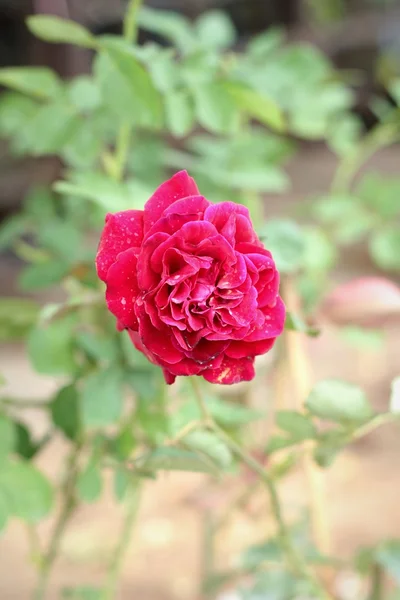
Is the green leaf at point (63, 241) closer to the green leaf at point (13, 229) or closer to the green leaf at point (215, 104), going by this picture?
the green leaf at point (13, 229)

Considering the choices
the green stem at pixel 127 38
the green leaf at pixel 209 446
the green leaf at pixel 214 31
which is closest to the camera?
the green leaf at pixel 209 446

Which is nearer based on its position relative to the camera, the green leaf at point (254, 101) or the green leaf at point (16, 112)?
the green leaf at point (254, 101)

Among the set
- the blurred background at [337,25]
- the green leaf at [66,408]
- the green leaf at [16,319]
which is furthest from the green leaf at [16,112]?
the blurred background at [337,25]

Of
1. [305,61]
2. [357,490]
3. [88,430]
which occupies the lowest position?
[357,490]

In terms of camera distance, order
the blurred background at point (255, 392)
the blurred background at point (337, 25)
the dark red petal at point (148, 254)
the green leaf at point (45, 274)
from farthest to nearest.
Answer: the blurred background at point (337, 25) < the blurred background at point (255, 392) < the green leaf at point (45, 274) < the dark red petal at point (148, 254)

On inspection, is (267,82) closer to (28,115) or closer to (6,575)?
(28,115)

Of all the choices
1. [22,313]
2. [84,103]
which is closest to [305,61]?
[84,103]

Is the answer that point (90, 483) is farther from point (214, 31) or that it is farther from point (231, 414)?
point (214, 31)
